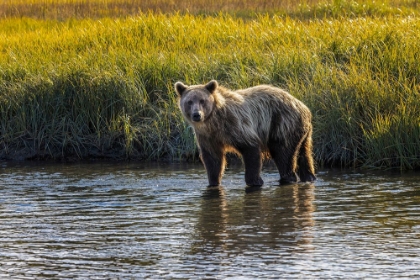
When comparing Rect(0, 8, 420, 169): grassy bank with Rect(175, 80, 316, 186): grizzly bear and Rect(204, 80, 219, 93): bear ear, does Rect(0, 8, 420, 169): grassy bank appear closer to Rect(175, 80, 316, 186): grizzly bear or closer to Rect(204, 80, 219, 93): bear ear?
Rect(175, 80, 316, 186): grizzly bear

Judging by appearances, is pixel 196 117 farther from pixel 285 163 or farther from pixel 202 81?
pixel 202 81

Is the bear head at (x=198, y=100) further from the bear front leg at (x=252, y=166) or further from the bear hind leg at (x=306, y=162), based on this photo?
the bear hind leg at (x=306, y=162)

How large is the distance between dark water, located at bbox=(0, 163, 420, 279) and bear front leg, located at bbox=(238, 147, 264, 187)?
184mm

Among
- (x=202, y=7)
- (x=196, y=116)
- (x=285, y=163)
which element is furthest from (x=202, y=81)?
(x=202, y=7)

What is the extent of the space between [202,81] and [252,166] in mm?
2872

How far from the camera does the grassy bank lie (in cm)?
1062

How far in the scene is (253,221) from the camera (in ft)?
25.0

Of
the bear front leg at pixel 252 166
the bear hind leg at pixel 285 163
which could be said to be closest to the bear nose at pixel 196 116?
the bear front leg at pixel 252 166

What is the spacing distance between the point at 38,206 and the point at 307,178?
2979mm

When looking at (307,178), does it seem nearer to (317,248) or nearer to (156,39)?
(317,248)

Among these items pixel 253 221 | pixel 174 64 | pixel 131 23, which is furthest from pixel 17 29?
pixel 253 221

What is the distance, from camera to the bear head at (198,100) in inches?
361

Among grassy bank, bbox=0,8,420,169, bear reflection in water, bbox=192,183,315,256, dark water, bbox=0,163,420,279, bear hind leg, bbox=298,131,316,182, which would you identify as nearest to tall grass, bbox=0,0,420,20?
grassy bank, bbox=0,8,420,169

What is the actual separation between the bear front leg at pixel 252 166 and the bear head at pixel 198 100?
594 millimetres
